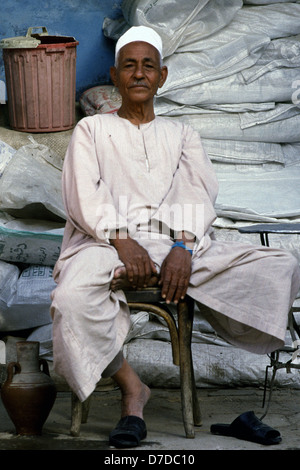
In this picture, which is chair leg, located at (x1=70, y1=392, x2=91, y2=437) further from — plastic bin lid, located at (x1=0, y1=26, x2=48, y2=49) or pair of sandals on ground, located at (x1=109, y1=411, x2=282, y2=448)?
plastic bin lid, located at (x1=0, y1=26, x2=48, y2=49)

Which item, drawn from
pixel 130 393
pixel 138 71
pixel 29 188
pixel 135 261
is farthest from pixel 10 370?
pixel 138 71

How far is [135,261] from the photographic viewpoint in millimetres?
3039

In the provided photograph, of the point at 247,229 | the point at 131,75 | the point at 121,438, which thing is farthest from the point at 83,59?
Answer: the point at 121,438

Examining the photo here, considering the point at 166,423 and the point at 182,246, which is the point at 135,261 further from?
the point at 166,423

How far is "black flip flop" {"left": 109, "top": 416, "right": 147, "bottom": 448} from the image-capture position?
115 inches

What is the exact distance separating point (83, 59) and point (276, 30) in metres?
1.25

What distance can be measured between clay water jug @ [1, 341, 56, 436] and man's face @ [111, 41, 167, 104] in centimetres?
108

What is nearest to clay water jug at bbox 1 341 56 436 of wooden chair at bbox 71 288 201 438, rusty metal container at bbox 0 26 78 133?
wooden chair at bbox 71 288 201 438

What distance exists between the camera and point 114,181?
3318mm

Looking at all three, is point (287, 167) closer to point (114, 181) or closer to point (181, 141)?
point (181, 141)

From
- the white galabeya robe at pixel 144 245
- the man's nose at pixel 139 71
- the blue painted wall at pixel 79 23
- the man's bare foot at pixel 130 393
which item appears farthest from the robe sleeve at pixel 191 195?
the blue painted wall at pixel 79 23

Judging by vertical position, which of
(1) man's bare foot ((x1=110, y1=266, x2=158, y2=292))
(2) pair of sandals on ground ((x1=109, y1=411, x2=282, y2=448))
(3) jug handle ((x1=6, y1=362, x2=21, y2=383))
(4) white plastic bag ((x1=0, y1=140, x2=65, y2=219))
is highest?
(4) white plastic bag ((x1=0, y1=140, x2=65, y2=219))

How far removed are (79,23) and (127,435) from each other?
3010mm
